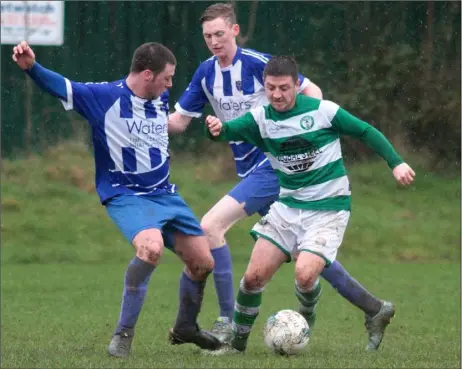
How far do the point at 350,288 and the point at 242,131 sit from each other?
3.87 feet

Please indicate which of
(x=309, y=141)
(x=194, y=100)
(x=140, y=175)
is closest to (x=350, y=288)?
(x=309, y=141)

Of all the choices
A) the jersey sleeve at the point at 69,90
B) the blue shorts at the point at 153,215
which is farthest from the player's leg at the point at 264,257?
the jersey sleeve at the point at 69,90

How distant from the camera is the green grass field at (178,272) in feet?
20.7

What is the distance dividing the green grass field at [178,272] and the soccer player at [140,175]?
0.26 metres

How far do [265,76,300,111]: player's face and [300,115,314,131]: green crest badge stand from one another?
4.8 inches

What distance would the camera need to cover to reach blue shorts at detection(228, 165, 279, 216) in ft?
22.6

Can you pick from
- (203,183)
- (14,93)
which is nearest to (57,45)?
(14,93)

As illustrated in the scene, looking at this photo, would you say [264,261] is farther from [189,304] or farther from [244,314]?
[189,304]

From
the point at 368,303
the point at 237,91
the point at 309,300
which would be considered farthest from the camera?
the point at 237,91

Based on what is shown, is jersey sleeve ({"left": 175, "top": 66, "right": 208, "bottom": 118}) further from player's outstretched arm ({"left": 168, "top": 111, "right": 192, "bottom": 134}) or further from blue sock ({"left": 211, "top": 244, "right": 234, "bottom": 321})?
blue sock ({"left": 211, "top": 244, "right": 234, "bottom": 321})

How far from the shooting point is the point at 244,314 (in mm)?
6297

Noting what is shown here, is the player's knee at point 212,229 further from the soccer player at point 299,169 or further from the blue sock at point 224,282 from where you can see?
the soccer player at point 299,169

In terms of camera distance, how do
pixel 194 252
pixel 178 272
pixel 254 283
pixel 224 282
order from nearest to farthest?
1. pixel 254 283
2. pixel 194 252
3. pixel 224 282
4. pixel 178 272

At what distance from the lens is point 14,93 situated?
13445 mm
